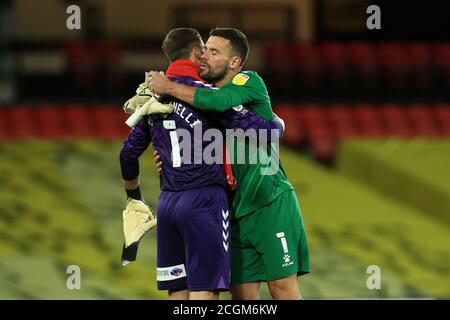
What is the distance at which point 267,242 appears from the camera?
6.61m

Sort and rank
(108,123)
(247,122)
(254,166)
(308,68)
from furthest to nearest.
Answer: (308,68), (108,123), (254,166), (247,122)

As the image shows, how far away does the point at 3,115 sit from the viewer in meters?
14.4

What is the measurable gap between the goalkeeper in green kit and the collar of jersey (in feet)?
0.31

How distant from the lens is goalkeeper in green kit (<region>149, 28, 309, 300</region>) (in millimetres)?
6410

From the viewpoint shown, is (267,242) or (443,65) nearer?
(267,242)

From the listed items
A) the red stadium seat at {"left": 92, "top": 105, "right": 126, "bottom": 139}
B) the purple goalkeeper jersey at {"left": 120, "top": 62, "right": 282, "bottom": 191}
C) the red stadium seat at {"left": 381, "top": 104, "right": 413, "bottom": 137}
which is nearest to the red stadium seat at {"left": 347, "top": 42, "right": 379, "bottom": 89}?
the red stadium seat at {"left": 381, "top": 104, "right": 413, "bottom": 137}

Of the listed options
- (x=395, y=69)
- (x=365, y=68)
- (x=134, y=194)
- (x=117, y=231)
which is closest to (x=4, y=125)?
(x=117, y=231)

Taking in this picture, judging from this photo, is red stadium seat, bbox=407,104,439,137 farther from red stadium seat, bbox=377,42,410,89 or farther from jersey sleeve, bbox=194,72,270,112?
jersey sleeve, bbox=194,72,270,112

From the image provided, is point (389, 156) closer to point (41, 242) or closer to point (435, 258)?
point (435, 258)

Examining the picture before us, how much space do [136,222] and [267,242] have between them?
0.65 m

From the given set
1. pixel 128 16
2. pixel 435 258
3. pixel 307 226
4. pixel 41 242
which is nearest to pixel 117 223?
pixel 41 242

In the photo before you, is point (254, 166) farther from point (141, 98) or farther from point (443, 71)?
point (443, 71)

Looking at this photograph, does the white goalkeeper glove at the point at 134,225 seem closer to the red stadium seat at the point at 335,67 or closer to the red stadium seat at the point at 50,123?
the red stadium seat at the point at 50,123

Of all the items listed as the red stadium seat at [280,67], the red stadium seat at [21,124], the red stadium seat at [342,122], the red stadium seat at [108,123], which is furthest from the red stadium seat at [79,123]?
the red stadium seat at [342,122]
